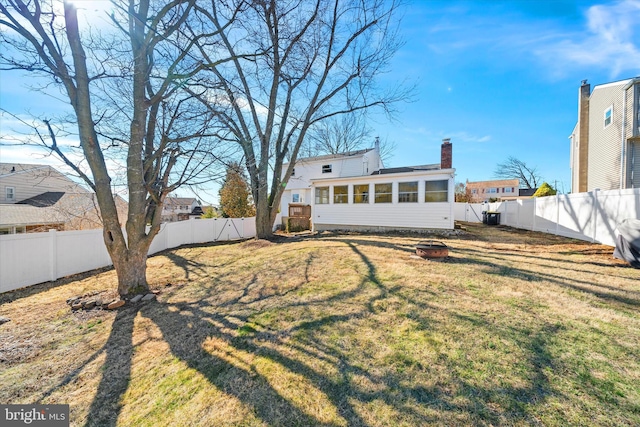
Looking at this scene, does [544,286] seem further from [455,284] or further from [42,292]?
[42,292]

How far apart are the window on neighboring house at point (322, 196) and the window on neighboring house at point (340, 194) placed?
0.57m

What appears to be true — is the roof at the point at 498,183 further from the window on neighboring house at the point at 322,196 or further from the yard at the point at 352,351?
the yard at the point at 352,351

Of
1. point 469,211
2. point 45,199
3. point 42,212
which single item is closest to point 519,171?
point 469,211

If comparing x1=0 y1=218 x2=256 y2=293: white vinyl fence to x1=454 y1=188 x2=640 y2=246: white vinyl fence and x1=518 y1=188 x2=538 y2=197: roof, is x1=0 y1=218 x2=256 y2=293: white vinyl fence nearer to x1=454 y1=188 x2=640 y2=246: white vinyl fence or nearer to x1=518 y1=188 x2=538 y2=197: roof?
x1=454 y1=188 x2=640 y2=246: white vinyl fence

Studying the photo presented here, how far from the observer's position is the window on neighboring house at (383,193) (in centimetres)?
1292

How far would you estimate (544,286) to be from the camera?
4461 mm

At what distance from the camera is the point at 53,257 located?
685cm

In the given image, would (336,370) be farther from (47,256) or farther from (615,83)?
(615,83)

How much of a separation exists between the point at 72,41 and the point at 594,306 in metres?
10.1

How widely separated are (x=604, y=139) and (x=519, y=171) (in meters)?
28.9

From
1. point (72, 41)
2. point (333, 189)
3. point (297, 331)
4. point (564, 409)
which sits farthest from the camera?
point (333, 189)

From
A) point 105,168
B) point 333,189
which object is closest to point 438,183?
point 333,189

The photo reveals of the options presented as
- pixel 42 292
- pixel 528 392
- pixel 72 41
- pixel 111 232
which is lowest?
pixel 42 292

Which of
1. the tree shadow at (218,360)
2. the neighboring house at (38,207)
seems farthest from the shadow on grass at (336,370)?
the neighboring house at (38,207)
